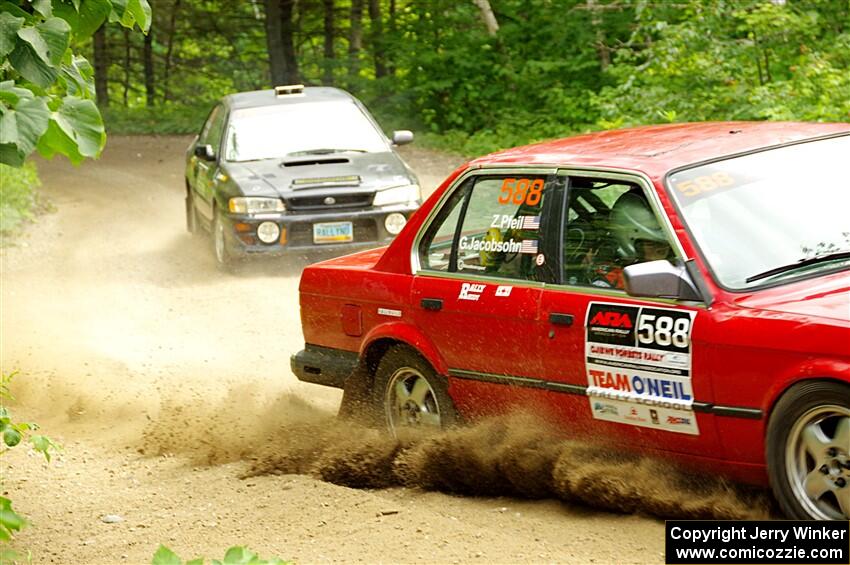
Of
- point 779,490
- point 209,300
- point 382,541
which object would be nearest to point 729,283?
point 779,490

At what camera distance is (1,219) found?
17.2 meters

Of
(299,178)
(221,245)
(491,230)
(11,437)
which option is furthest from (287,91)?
(11,437)

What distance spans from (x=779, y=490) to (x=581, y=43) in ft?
62.2

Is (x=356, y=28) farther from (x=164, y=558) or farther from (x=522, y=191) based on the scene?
(x=164, y=558)

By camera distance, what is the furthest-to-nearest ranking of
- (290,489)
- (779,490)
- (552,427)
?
(290,489)
(552,427)
(779,490)

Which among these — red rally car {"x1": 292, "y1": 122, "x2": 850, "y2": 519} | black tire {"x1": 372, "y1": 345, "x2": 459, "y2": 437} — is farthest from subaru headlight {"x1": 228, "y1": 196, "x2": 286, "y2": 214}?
black tire {"x1": 372, "y1": 345, "x2": 459, "y2": 437}

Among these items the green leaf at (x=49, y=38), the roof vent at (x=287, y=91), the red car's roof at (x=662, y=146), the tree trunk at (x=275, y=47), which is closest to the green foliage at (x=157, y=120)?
the tree trunk at (x=275, y=47)

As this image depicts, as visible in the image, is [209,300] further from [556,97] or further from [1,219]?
[556,97]

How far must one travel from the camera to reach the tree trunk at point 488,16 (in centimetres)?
2544

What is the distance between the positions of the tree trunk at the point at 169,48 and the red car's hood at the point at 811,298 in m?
32.2

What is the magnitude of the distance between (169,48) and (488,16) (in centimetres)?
1409

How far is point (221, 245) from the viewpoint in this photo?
13.8 m

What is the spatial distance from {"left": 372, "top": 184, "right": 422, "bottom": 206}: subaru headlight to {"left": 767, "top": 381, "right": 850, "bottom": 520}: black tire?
28.2 feet

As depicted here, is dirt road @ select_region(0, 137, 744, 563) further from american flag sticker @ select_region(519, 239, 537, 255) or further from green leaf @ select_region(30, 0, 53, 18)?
green leaf @ select_region(30, 0, 53, 18)
